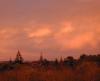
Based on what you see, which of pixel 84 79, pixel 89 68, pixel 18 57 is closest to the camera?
pixel 84 79

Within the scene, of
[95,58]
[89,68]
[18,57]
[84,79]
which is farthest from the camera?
[18,57]

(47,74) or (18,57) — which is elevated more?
(18,57)

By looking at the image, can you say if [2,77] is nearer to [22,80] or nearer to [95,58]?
[22,80]

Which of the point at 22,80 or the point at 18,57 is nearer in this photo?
the point at 22,80

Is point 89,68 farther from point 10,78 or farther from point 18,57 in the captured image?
point 18,57

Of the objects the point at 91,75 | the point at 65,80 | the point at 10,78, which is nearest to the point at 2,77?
the point at 10,78

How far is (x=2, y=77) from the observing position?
39.0m

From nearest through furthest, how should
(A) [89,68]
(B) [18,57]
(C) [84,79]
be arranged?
(C) [84,79] < (A) [89,68] < (B) [18,57]

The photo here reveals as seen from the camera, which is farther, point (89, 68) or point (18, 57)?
point (18, 57)

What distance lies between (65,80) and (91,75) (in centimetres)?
277

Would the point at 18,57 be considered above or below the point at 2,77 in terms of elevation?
above

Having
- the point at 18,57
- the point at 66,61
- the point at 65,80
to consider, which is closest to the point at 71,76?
the point at 65,80

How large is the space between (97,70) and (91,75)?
1.15m

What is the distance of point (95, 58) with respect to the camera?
190 feet
